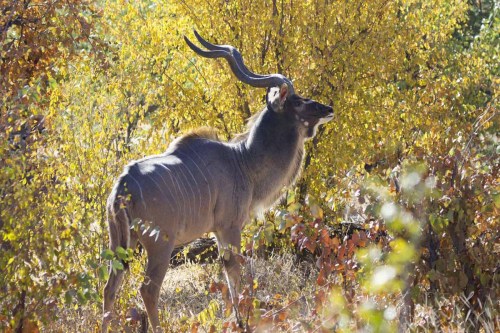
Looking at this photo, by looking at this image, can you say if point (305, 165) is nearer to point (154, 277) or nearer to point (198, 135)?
point (198, 135)

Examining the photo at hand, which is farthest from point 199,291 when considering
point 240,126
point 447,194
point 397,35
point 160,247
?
point 447,194

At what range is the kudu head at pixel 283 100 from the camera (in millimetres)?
6664

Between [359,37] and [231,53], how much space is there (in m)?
1.30

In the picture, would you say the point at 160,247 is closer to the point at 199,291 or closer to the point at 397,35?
the point at 199,291

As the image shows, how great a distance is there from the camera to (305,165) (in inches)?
307

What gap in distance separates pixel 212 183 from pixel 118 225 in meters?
1.03

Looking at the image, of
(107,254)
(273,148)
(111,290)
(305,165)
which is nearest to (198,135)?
(273,148)

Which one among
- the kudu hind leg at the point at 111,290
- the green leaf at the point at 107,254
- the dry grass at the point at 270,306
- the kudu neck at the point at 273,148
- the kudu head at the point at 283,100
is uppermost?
the kudu head at the point at 283,100

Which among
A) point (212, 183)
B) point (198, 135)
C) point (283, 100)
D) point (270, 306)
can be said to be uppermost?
point (283, 100)

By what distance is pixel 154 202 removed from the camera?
5289mm

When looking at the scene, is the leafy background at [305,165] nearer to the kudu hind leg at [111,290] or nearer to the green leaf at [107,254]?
the green leaf at [107,254]

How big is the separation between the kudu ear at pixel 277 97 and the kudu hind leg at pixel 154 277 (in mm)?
1717

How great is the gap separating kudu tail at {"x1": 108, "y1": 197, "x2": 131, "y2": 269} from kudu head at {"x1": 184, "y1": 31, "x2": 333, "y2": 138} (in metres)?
1.86

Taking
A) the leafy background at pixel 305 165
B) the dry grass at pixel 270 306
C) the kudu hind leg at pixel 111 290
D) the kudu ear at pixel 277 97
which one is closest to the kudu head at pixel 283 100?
the kudu ear at pixel 277 97
